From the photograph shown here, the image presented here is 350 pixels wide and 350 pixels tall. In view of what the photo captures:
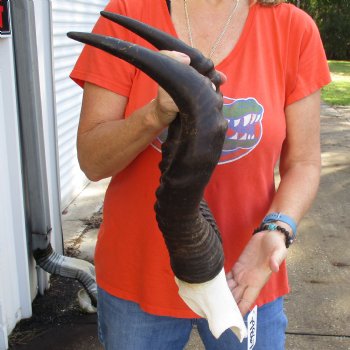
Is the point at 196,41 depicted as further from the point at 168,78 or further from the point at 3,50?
the point at 3,50

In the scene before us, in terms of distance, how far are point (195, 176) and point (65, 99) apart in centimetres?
458

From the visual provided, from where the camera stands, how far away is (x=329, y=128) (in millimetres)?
9430

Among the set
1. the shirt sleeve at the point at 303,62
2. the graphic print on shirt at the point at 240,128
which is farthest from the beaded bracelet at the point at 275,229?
the shirt sleeve at the point at 303,62

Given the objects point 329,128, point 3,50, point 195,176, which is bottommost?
point 329,128

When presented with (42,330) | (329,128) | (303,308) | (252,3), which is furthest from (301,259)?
(329,128)

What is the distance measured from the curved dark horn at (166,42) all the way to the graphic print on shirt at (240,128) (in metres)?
0.38

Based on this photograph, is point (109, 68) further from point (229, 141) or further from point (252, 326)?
point (252, 326)

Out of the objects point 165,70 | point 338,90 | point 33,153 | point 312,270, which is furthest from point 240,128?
point 338,90

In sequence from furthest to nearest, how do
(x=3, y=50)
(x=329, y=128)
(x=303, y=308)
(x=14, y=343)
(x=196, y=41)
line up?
1. (x=329, y=128)
2. (x=303, y=308)
3. (x=14, y=343)
4. (x=3, y=50)
5. (x=196, y=41)

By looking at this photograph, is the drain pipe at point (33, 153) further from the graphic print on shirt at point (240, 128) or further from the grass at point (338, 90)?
the grass at point (338, 90)

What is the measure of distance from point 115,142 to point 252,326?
2.29 ft

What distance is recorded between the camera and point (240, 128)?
66.9 inches

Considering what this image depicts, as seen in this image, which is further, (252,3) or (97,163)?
(252,3)

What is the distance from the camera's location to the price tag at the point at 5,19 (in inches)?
122
